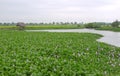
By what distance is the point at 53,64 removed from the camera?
8.08 meters

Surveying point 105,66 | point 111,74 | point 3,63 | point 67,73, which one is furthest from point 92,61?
point 3,63

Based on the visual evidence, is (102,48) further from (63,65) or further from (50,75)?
(50,75)

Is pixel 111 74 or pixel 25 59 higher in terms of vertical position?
pixel 25 59

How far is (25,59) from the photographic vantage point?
8.83 meters

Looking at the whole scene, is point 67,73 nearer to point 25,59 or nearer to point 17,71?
point 17,71

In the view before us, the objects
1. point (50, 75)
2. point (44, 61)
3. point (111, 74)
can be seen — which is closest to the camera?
point (50, 75)

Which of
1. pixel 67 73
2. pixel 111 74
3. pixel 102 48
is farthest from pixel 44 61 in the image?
pixel 102 48

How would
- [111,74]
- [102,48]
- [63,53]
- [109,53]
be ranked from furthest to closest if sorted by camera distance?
[102,48] → [109,53] → [63,53] → [111,74]

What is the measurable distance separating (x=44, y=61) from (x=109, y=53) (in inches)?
226

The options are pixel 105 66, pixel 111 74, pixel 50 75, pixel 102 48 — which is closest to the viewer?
pixel 50 75

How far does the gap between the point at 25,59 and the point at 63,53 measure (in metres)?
2.50

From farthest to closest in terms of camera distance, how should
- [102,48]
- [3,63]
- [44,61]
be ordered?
[102,48], [44,61], [3,63]

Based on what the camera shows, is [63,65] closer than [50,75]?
No

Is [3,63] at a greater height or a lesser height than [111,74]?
greater
